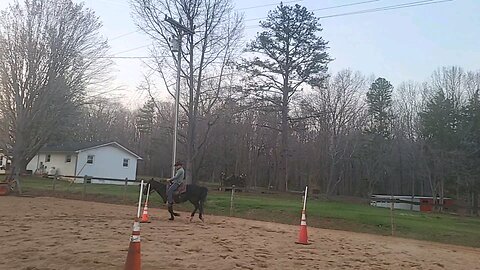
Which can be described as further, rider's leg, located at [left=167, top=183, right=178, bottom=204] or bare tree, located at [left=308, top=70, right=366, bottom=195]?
bare tree, located at [left=308, top=70, right=366, bottom=195]

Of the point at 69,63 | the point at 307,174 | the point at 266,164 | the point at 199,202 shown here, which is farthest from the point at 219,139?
the point at 199,202

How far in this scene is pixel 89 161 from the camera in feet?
145

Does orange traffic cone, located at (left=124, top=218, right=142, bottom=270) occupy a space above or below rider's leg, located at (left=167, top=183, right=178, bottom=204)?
below

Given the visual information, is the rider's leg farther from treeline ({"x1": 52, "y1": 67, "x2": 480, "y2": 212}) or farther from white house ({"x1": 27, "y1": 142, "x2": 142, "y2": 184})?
white house ({"x1": 27, "y1": 142, "x2": 142, "y2": 184})

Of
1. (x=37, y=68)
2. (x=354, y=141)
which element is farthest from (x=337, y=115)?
(x=37, y=68)

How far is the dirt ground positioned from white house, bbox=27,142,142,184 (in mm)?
31313

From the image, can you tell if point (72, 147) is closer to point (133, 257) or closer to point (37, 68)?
point (37, 68)

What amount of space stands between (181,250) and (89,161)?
37941 millimetres

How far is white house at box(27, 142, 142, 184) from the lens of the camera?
4384cm

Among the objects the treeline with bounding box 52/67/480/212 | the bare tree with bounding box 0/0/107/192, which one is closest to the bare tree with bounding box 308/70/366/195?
the treeline with bounding box 52/67/480/212

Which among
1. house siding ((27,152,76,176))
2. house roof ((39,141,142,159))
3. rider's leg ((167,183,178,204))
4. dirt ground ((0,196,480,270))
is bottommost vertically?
dirt ground ((0,196,480,270))

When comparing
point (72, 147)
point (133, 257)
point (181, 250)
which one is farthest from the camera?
point (72, 147)

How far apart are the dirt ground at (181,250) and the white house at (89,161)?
3131 centimetres

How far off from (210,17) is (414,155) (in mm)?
30337
